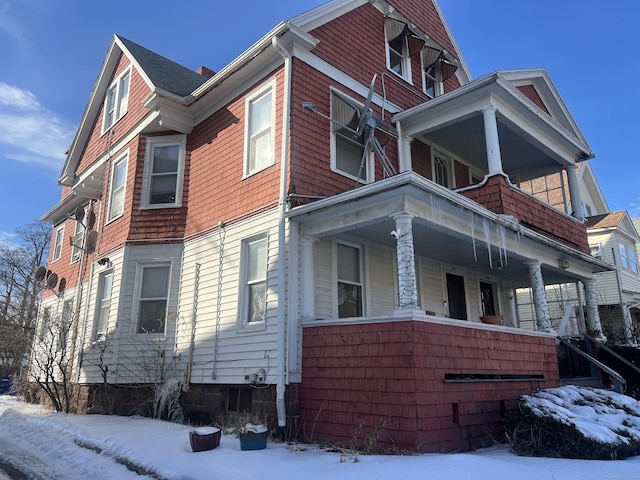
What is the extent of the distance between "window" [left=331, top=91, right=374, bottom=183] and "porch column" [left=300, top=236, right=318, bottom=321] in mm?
1973

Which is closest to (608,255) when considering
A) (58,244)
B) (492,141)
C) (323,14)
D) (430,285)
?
(430,285)

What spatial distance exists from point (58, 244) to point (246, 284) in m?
11.9

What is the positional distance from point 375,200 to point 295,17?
420 centimetres

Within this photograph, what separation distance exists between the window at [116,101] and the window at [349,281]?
7.74m

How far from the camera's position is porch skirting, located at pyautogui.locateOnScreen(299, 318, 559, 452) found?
619 centimetres

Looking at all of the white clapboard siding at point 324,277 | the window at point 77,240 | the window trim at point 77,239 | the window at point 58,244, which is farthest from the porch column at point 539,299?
the window at point 58,244

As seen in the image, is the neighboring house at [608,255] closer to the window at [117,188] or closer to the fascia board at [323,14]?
the fascia board at [323,14]

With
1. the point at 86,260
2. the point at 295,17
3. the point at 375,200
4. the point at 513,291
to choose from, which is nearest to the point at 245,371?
the point at 375,200

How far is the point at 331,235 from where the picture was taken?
27.6 ft

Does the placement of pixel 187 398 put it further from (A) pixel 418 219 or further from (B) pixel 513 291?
(B) pixel 513 291

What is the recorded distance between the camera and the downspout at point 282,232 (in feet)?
24.1

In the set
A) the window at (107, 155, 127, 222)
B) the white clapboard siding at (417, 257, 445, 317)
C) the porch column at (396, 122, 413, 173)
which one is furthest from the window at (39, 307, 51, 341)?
the porch column at (396, 122, 413, 173)

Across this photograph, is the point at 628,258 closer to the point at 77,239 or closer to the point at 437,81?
the point at 437,81

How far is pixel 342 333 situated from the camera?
7.15 metres
